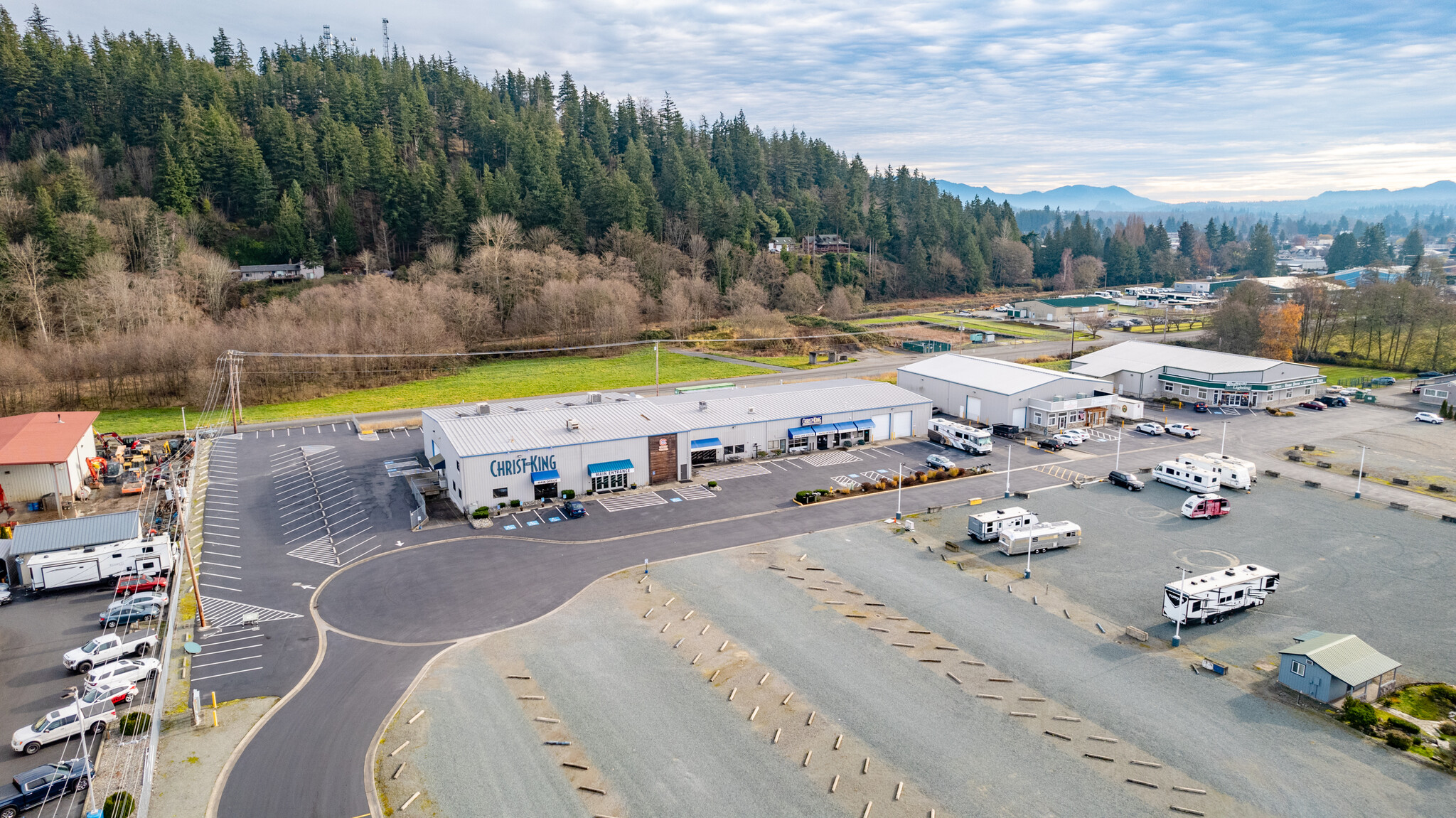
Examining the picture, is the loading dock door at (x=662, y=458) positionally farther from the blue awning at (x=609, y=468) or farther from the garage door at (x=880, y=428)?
the garage door at (x=880, y=428)

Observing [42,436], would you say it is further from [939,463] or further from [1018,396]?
[1018,396]

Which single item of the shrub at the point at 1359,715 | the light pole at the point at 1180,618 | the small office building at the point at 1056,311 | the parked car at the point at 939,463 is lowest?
the shrub at the point at 1359,715

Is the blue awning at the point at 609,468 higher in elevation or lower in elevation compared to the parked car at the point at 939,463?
higher

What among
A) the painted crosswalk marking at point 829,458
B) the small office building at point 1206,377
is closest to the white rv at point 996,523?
the painted crosswalk marking at point 829,458

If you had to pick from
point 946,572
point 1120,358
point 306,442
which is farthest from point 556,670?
point 1120,358

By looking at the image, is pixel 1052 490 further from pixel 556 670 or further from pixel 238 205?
pixel 238 205

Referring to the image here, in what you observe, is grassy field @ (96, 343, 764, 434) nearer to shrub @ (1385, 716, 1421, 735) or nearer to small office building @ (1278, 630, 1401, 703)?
small office building @ (1278, 630, 1401, 703)

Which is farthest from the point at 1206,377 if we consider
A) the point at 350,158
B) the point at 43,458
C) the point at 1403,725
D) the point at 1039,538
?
the point at 350,158

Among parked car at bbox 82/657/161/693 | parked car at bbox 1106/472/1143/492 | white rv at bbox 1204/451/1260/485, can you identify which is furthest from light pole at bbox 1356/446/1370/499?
parked car at bbox 82/657/161/693

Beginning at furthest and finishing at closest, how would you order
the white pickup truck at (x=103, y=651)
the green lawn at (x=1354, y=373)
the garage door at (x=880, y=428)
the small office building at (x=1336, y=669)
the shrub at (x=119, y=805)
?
the green lawn at (x=1354, y=373), the garage door at (x=880, y=428), the white pickup truck at (x=103, y=651), the small office building at (x=1336, y=669), the shrub at (x=119, y=805)
